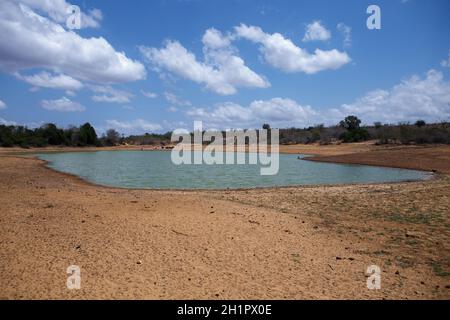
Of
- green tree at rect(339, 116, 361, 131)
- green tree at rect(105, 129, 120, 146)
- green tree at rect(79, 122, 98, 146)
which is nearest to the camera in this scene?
green tree at rect(339, 116, 361, 131)

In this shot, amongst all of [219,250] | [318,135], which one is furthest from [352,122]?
[219,250]

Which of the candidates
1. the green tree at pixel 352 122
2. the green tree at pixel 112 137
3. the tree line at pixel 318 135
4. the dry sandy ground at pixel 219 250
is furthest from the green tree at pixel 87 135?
the dry sandy ground at pixel 219 250

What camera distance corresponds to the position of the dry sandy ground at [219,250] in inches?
192

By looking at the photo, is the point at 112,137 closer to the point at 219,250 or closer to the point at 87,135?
the point at 87,135

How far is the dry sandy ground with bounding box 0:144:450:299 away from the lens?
4.87 metres

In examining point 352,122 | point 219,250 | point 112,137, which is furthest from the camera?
point 112,137

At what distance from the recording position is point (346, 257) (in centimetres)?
635

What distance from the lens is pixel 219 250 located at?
646 cm

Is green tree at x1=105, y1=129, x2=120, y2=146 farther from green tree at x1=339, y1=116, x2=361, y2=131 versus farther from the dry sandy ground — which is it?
the dry sandy ground

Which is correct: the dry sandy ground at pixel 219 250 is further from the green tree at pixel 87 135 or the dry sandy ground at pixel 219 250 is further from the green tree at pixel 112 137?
the green tree at pixel 112 137

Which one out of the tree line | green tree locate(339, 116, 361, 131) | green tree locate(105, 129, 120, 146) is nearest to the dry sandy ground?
the tree line

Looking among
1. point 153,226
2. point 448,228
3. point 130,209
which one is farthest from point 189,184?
point 448,228
